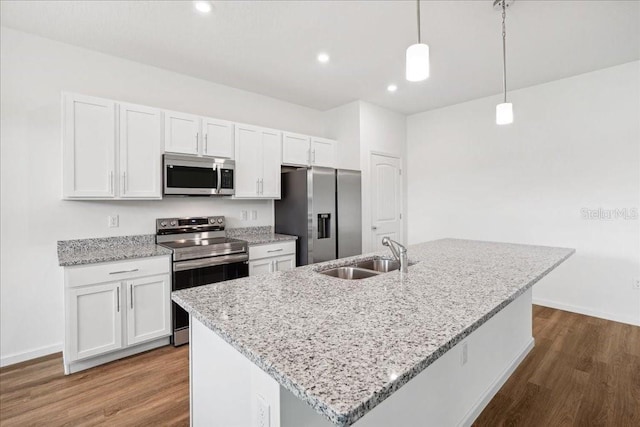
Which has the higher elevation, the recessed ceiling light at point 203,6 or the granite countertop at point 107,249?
the recessed ceiling light at point 203,6

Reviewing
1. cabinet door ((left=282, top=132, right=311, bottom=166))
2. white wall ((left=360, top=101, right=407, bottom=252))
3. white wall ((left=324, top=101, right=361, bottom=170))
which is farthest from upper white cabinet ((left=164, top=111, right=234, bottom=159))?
white wall ((left=360, top=101, right=407, bottom=252))

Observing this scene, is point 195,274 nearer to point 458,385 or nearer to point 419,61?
point 458,385

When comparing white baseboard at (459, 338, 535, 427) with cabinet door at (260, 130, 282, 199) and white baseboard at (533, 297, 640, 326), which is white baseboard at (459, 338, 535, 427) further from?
cabinet door at (260, 130, 282, 199)

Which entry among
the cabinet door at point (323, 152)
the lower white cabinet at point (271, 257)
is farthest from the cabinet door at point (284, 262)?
the cabinet door at point (323, 152)

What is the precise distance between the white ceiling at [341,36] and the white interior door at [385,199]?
4.34 ft

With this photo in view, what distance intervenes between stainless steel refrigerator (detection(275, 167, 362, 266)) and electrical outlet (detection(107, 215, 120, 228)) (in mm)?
1772

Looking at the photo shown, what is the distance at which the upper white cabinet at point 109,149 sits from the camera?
254 centimetres

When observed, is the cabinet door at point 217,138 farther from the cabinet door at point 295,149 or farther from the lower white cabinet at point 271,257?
the lower white cabinet at point 271,257

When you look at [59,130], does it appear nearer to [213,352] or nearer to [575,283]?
[213,352]

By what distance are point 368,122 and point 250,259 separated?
100 inches

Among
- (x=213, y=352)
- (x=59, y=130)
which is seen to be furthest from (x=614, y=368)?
(x=59, y=130)

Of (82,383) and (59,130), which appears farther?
(59,130)

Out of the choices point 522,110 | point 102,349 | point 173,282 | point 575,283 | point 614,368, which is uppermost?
point 522,110

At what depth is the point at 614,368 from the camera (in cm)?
245
